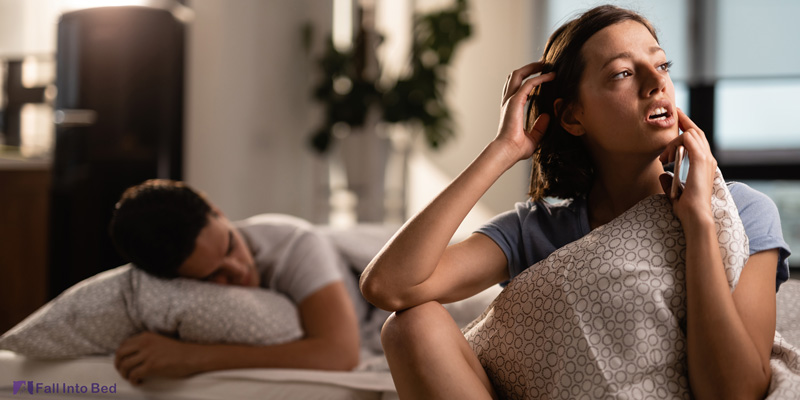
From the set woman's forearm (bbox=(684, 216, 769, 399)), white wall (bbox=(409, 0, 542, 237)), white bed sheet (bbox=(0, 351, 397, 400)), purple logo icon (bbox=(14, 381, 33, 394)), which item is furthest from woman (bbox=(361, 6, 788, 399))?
white wall (bbox=(409, 0, 542, 237))

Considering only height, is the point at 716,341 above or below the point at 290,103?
below

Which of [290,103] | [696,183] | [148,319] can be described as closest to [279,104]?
[290,103]

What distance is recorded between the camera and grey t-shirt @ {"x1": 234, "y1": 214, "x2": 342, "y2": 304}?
172cm

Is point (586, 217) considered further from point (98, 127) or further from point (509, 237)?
point (98, 127)

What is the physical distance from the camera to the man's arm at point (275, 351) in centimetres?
147

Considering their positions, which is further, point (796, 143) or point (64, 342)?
point (796, 143)

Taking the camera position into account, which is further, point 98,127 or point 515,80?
point 98,127

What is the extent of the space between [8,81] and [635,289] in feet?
13.5

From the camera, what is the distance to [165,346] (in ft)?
4.89

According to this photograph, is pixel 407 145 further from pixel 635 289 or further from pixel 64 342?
pixel 635 289

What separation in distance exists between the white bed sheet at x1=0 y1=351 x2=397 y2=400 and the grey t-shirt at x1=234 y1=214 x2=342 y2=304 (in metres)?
0.27

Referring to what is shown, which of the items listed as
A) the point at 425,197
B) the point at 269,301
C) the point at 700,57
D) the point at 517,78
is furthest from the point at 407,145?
the point at 517,78

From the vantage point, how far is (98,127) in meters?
3.07

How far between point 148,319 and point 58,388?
0.76 ft
